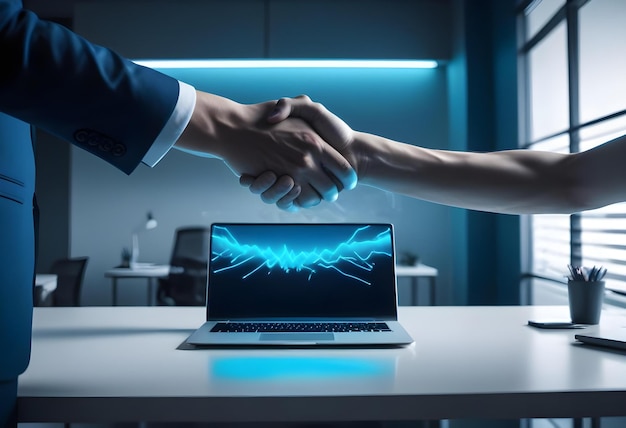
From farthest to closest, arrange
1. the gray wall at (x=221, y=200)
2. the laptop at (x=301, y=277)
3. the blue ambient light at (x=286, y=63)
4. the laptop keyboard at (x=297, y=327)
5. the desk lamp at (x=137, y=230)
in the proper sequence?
the gray wall at (x=221, y=200) → the desk lamp at (x=137, y=230) → the blue ambient light at (x=286, y=63) → the laptop at (x=301, y=277) → the laptop keyboard at (x=297, y=327)

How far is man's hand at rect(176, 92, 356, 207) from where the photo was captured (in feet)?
3.47

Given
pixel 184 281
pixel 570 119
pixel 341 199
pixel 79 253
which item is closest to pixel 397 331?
pixel 570 119

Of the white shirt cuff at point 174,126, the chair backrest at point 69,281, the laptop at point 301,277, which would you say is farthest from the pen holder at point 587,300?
the chair backrest at point 69,281

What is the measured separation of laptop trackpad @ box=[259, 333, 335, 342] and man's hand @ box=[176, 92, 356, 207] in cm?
39

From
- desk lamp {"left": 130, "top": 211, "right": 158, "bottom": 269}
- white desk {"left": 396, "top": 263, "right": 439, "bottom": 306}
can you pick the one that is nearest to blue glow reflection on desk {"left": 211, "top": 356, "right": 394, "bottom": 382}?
white desk {"left": 396, "top": 263, "right": 439, "bottom": 306}

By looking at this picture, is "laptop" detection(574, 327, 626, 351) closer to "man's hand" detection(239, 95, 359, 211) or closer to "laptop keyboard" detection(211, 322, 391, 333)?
"laptop keyboard" detection(211, 322, 391, 333)

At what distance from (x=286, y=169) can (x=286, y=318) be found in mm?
358

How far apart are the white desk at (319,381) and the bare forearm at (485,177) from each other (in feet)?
1.07

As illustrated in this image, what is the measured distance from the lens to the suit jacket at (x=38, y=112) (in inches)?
26.6

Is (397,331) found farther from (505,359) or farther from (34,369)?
(34,369)

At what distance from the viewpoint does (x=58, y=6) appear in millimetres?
5531

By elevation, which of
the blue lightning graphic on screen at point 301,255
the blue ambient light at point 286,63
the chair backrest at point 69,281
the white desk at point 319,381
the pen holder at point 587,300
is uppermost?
the blue ambient light at point 286,63

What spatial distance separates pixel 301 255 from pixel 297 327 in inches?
7.5

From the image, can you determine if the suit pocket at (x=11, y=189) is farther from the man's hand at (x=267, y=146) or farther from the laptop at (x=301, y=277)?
the laptop at (x=301, y=277)
